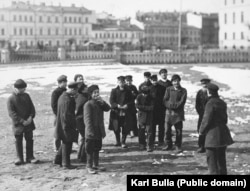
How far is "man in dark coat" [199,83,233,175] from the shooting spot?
7.16 m

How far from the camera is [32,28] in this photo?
94438mm

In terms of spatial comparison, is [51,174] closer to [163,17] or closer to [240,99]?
[240,99]

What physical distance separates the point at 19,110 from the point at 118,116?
2511 mm

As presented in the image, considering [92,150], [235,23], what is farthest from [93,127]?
[235,23]

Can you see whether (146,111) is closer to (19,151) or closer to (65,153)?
(65,153)

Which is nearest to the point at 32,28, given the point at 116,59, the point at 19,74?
the point at 116,59

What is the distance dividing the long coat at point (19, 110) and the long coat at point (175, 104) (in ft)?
10.1

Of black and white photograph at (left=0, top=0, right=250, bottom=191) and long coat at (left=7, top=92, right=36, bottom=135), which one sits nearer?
black and white photograph at (left=0, top=0, right=250, bottom=191)

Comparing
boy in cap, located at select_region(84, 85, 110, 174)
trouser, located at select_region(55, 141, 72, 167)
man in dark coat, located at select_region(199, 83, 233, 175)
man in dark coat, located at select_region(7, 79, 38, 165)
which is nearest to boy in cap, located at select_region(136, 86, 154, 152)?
boy in cap, located at select_region(84, 85, 110, 174)

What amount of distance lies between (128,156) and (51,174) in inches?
79.6

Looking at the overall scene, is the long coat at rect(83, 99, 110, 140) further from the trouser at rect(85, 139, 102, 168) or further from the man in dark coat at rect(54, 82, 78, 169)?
the man in dark coat at rect(54, 82, 78, 169)

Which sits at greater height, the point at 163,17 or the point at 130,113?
the point at 163,17

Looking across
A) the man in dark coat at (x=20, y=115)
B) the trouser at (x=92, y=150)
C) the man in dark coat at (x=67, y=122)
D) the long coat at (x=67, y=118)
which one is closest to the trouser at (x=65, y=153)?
the man in dark coat at (x=67, y=122)

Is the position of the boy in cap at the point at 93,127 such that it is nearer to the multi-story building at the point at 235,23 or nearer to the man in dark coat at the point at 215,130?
the man in dark coat at the point at 215,130
